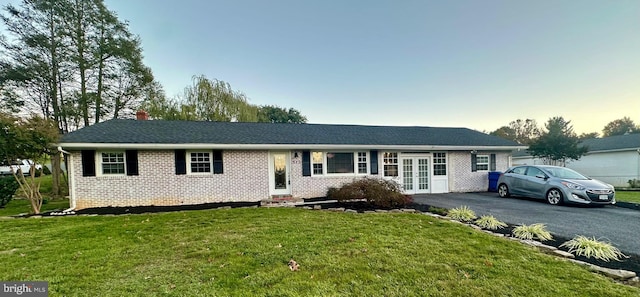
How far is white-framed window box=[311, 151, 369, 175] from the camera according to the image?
33.9 feet

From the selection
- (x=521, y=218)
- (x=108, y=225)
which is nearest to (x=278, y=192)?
(x=108, y=225)

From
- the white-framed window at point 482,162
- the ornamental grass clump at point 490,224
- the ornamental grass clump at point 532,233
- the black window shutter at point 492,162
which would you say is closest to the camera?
the ornamental grass clump at point 532,233

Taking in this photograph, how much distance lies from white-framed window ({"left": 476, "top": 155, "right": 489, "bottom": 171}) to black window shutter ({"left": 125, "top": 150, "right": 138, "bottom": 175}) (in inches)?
597

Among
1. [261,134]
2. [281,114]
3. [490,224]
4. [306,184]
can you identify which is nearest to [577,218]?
[490,224]

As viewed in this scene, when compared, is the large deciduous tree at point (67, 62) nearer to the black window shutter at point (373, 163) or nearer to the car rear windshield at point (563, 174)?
the black window shutter at point (373, 163)

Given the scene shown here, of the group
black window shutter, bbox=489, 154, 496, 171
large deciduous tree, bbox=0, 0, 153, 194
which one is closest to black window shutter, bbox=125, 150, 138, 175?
large deciduous tree, bbox=0, 0, 153, 194

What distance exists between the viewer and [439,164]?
38.7 ft

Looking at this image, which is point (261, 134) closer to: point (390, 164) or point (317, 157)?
point (317, 157)

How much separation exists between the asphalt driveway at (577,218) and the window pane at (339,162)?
374 centimetres

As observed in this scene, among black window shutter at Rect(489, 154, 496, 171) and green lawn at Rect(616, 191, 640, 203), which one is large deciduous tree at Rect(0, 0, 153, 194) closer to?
black window shutter at Rect(489, 154, 496, 171)

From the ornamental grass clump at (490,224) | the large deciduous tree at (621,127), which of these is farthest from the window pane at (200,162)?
the large deciduous tree at (621,127)

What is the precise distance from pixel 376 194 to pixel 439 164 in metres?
5.54

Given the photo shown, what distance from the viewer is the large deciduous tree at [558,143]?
1773cm

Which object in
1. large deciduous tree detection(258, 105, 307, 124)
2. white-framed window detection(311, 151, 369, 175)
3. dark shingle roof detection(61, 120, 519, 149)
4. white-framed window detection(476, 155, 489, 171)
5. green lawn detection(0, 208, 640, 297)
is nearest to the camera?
green lawn detection(0, 208, 640, 297)
